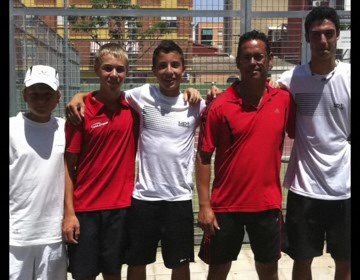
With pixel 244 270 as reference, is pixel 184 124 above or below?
above

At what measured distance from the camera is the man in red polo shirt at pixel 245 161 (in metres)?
3.48

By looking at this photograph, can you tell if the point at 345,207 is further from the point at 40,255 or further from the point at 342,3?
the point at 342,3

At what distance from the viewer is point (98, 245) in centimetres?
353

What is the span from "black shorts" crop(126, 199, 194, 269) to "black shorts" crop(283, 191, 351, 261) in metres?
0.74

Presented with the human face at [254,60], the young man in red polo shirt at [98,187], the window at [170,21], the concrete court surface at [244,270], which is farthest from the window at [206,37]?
the concrete court surface at [244,270]

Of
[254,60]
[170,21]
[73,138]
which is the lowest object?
[73,138]

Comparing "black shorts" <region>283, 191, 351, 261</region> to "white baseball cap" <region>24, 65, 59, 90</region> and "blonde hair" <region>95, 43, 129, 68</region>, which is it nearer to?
"blonde hair" <region>95, 43, 129, 68</region>

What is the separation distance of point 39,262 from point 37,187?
49 centimetres

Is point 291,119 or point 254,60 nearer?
point 254,60

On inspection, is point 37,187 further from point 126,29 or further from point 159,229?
point 126,29

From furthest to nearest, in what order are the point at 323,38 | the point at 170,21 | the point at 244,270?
the point at 170,21 → the point at 244,270 → the point at 323,38

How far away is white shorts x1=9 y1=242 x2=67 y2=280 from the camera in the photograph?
3305mm

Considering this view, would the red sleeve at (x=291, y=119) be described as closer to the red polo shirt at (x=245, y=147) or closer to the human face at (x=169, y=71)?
the red polo shirt at (x=245, y=147)

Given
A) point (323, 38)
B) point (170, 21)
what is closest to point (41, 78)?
point (323, 38)
